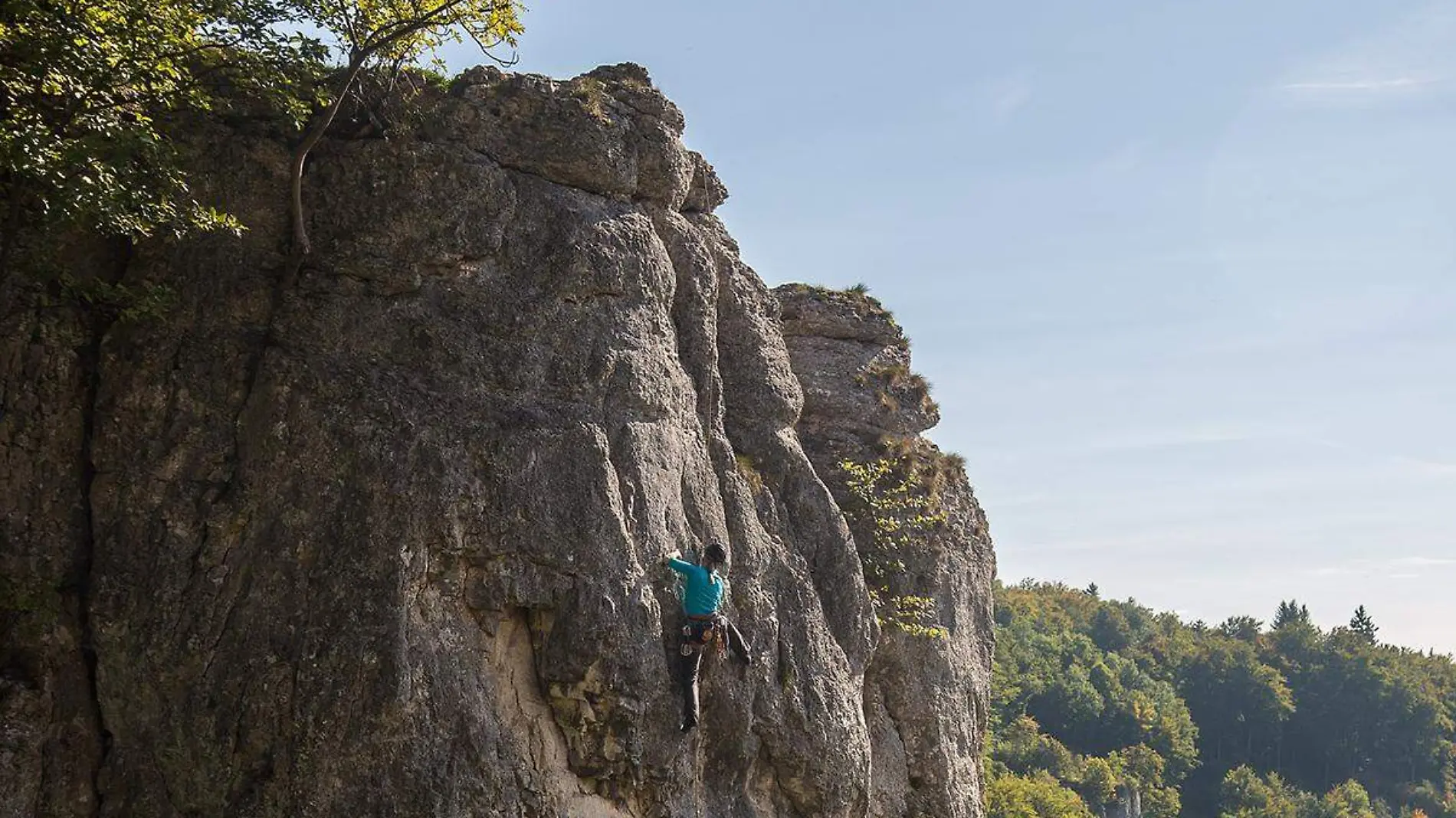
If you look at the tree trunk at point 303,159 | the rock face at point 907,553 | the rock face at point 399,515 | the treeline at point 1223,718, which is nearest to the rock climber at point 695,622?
the rock face at point 399,515

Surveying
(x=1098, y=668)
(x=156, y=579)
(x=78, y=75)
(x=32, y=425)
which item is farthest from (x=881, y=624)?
(x=1098, y=668)

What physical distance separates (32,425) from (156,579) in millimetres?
2140

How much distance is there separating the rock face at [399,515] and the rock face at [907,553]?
2464 millimetres

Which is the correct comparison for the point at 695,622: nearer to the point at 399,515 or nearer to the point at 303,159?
the point at 399,515

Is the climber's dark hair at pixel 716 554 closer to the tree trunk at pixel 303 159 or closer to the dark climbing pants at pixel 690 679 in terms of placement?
the dark climbing pants at pixel 690 679

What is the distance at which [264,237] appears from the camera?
44.3 ft

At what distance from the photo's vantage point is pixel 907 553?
18.5m

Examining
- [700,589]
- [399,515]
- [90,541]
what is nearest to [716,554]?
[700,589]

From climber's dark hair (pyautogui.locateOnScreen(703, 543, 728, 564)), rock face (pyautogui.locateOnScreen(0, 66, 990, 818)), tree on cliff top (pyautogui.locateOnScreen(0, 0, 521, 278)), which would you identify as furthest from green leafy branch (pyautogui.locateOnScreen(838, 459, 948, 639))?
tree on cliff top (pyautogui.locateOnScreen(0, 0, 521, 278))

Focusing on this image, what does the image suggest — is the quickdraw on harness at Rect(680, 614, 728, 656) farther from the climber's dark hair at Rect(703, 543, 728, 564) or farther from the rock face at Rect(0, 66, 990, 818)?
the climber's dark hair at Rect(703, 543, 728, 564)

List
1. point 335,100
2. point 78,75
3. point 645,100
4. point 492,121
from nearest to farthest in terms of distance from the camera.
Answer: point 78,75, point 335,100, point 492,121, point 645,100

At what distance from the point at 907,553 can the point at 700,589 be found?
6.21 m

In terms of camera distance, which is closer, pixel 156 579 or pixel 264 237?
pixel 156 579

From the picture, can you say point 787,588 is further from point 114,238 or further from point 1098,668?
point 1098,668
